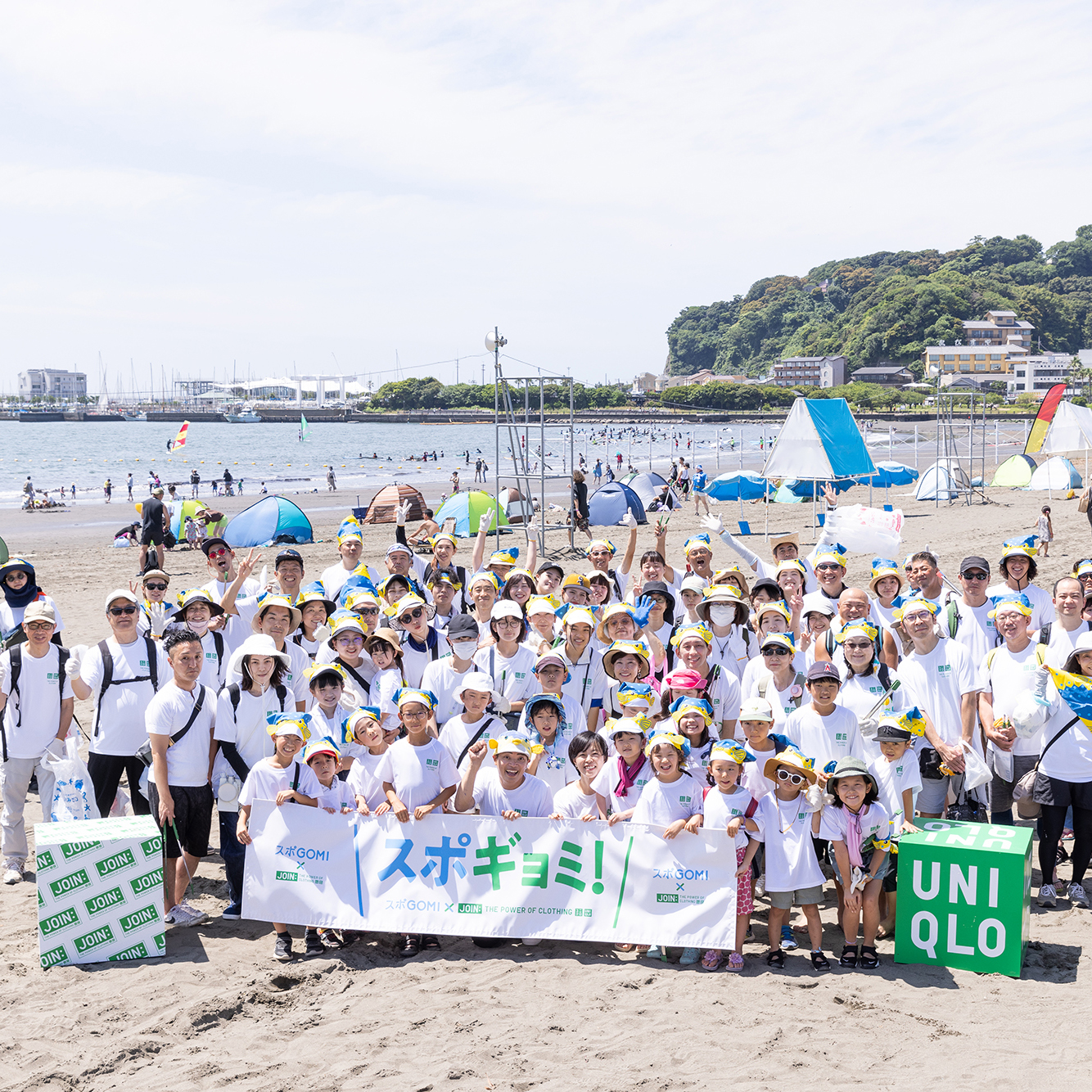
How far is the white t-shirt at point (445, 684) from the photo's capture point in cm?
624

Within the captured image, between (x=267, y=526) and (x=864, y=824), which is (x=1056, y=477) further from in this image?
(x=864, y=824)

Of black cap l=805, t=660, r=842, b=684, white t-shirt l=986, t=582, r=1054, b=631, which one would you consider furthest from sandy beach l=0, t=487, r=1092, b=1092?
white t-shirt l=986, t=582, r=1054, b=631

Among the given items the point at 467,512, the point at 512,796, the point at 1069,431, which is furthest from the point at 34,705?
the point at 1069,431

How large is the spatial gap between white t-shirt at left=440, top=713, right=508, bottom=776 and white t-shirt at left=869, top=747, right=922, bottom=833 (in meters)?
2.05

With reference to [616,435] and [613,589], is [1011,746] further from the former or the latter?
[616,435]

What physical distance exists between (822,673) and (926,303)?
6001 inches

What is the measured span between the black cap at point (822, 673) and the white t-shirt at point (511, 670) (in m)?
1.76

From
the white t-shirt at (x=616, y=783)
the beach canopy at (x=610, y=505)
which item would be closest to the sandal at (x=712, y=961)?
the white t-shirt at (x=616, y=783)

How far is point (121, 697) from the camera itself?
5914 mm

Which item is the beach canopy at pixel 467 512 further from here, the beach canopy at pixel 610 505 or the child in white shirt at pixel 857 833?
the child in white shirt at pixel 857 833

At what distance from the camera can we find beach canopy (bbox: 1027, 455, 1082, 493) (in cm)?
3066

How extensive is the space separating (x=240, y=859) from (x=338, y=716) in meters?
1.05

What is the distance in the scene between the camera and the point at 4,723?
6184 millimetres

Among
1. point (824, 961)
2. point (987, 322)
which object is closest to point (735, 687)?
point (824, 961)
